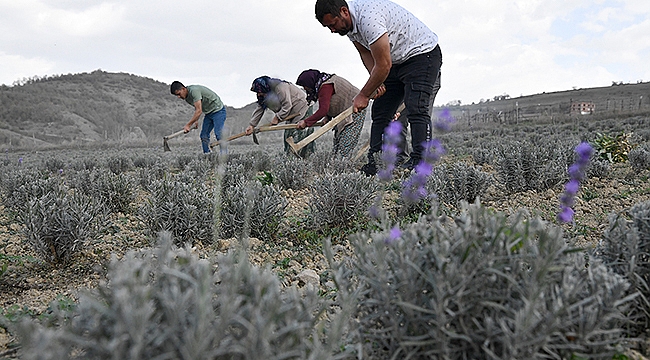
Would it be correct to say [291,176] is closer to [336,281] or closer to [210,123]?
[336,281]

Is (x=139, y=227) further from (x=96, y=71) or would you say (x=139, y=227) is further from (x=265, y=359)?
(x=96, y=71)

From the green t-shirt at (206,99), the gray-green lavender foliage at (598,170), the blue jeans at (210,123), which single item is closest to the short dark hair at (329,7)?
the gray-green lavender foliage at (598,170)

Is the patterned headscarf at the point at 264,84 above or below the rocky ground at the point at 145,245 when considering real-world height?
above

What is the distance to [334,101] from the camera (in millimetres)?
6574

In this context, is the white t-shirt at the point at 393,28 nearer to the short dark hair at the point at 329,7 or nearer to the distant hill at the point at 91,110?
the short dark hair at the point at 329,7

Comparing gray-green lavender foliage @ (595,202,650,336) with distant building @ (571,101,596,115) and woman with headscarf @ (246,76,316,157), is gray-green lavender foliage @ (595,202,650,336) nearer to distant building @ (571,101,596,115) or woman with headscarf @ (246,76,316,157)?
woman with headscarf @ (246,76,316,157)

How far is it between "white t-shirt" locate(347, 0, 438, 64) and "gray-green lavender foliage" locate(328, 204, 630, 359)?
297 cm

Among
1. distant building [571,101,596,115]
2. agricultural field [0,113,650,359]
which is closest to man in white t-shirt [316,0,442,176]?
agricultural field [0,113,650,359]

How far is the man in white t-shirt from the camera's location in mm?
3834

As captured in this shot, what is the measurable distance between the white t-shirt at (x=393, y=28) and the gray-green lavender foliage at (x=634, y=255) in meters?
2.69

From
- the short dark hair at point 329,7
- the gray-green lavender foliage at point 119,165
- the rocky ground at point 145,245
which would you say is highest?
the short dark hair at point 329,7

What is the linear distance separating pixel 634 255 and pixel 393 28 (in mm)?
3258

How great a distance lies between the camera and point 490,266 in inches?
42.7

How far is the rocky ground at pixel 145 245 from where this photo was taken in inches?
89.0
